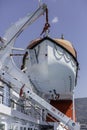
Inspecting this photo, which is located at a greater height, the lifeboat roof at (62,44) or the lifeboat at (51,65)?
the lifeboat roof at (62,44)

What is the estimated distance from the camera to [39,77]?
671 inches

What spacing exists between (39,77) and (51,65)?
1.04m

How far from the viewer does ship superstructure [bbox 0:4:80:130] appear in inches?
582

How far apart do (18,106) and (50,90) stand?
2.33 m

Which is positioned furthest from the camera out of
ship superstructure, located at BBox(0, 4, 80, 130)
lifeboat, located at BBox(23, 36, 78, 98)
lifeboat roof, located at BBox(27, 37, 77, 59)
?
lifeboat roof, located at BBox(27, 37, 77, 59)

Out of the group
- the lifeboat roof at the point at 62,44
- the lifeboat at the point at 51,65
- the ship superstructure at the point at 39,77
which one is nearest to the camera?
the ship superstructure at the point at 39,77

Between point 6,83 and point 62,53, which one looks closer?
point 6,83

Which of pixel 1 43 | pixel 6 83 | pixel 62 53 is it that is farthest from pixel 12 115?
pixel 62 53

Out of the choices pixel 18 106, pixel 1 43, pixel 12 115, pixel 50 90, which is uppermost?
pixel 1 43

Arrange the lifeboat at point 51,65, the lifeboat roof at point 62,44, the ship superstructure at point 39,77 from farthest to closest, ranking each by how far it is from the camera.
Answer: the lifeboat roof at point 62,44, the lifeboat at point 51,65, the ship superstructure at point 39,77

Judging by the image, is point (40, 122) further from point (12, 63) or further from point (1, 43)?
point (1, 43)

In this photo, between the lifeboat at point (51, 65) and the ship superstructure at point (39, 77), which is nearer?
the ship superstructure at point (39, 77)

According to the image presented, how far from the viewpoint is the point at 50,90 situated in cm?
1752

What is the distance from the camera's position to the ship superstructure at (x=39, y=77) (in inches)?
582
